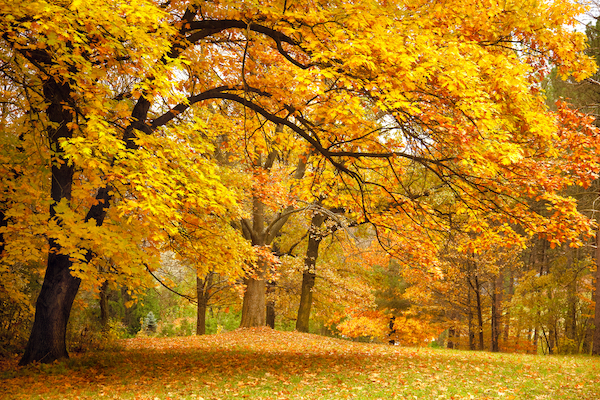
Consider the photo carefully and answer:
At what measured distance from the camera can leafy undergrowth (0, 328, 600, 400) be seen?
6.36m

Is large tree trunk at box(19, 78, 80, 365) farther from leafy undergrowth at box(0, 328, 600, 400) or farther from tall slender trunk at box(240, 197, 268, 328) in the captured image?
tall slender trunk at box(240, 197, 268, 328)

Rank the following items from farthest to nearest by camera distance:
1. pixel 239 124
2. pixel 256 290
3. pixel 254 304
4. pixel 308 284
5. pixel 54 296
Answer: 1. pixel 308 284
2. pixel 254 304
3. pixel 256 290
4. pixel 239 124
5. pixel 54 296

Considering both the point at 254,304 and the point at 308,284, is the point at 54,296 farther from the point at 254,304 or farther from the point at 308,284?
the point at 308,284

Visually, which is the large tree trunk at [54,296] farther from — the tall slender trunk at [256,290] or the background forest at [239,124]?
the tall slender trunk at [256,290]

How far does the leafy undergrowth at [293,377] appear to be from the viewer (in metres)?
6.36

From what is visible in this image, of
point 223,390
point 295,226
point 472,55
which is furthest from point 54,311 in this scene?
point 295,226

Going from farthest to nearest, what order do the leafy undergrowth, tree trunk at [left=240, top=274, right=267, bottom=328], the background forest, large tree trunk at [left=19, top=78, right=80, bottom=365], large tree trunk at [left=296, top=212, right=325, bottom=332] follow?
large tree trunk at [left=296, top=212, right=325, bottom=332] < tree trunk at [left=240, top=274, right=267, bottom=328] < large tree trunk at [left=19, top=78, right=80, bottom=365] < the leafy undergrowth < the background forest

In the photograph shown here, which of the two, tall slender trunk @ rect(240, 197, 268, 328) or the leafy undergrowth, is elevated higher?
tall slender trunk @ rect(240, 197, 268, 328)

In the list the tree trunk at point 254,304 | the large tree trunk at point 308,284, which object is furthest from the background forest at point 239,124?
the large tree trunk at point 308,284

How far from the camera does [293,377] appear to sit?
7504 millimetres

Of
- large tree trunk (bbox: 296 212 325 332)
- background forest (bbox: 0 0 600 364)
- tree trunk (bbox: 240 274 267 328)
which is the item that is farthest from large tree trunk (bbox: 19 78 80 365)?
large tree trunk (bbox: 296 212 325 332)

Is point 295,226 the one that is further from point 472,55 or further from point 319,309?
point 472,55

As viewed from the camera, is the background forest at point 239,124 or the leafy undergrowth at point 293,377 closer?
the background forest at point 239,124

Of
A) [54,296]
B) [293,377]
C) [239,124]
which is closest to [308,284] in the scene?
[239,124]
